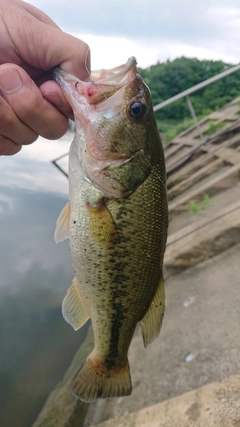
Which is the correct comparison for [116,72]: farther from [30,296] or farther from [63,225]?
[30,296]

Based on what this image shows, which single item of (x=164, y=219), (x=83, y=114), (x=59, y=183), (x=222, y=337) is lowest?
(x=59, y=183)

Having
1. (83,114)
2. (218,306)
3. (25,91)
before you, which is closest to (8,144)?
(25,91)

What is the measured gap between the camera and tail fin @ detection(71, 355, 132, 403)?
1.61 metres

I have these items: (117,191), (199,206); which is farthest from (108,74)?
(199,206)

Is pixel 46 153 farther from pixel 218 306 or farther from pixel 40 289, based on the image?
pixel 218 306

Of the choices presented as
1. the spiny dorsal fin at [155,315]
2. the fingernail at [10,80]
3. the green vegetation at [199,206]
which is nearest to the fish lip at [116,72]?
the fingernail at [10,80]

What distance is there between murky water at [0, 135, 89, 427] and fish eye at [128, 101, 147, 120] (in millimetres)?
3589

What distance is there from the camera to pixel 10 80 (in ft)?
4.64

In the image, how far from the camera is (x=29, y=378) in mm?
4363

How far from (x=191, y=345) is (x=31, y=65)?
9.34 ft

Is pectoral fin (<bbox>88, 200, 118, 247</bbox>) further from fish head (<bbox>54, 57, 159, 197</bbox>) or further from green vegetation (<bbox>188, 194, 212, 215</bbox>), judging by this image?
green vegetation (<bbox>188, 194, 212, 215</bbox>)

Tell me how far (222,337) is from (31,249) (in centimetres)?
417

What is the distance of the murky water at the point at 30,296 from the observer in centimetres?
424

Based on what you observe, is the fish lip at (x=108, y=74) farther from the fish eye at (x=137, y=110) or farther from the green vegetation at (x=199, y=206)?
the green vegetation at (x=199, y=206)
